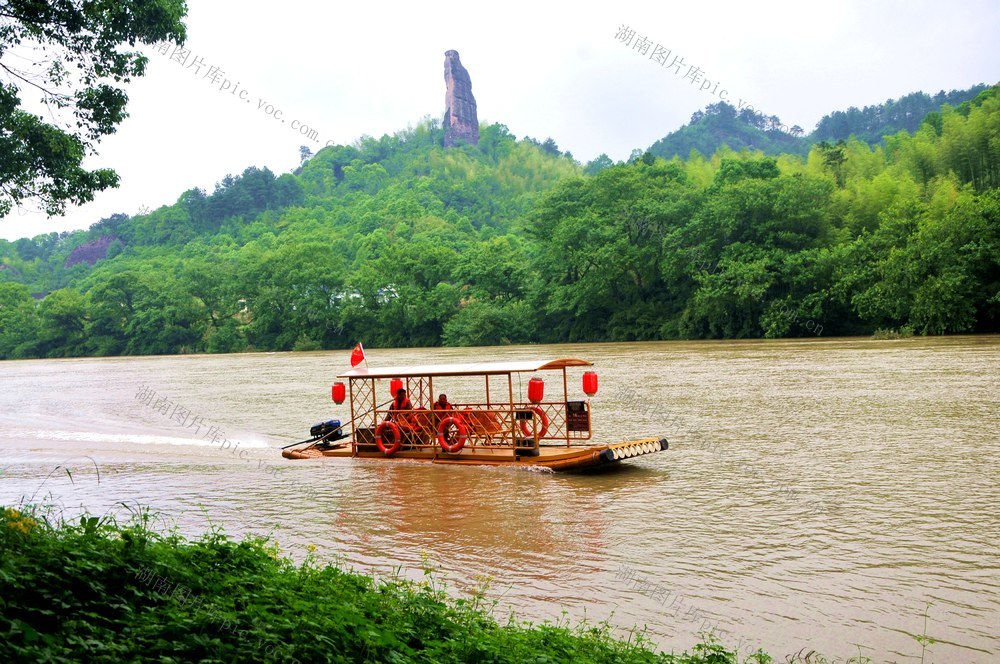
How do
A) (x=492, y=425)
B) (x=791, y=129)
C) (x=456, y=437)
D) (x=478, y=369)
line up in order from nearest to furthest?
1. (x=478, y=369)
2. (x=456, y=437)
3. (x=492, y=425)
4. (x=791, y=129)

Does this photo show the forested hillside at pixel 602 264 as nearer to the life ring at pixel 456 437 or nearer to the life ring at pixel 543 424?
the life ring at pixel 543 424

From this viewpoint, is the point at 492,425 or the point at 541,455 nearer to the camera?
the point at 541,455

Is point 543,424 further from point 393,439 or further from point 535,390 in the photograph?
point 393,439

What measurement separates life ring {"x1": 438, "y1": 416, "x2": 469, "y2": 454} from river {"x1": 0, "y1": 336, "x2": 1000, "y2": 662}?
0.56 meters

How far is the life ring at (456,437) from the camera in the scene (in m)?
14.5

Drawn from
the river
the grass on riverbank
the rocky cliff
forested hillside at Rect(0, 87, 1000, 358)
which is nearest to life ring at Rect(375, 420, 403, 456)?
the river

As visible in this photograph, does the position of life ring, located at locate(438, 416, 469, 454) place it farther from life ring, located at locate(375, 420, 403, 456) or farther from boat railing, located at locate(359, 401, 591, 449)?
life ring, located at locate(375, 420, 403, 456)

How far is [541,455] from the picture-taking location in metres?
13.9

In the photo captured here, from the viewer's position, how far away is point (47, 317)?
73812 millimetres

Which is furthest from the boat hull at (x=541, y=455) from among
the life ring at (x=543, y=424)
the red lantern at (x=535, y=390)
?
the red lantern at (x=535, y=390)

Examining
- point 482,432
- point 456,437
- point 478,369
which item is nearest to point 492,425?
point 482,432

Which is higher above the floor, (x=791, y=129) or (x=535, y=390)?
(x=791, y=129)

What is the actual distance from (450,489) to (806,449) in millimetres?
6218

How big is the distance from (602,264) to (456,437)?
39976 mm
